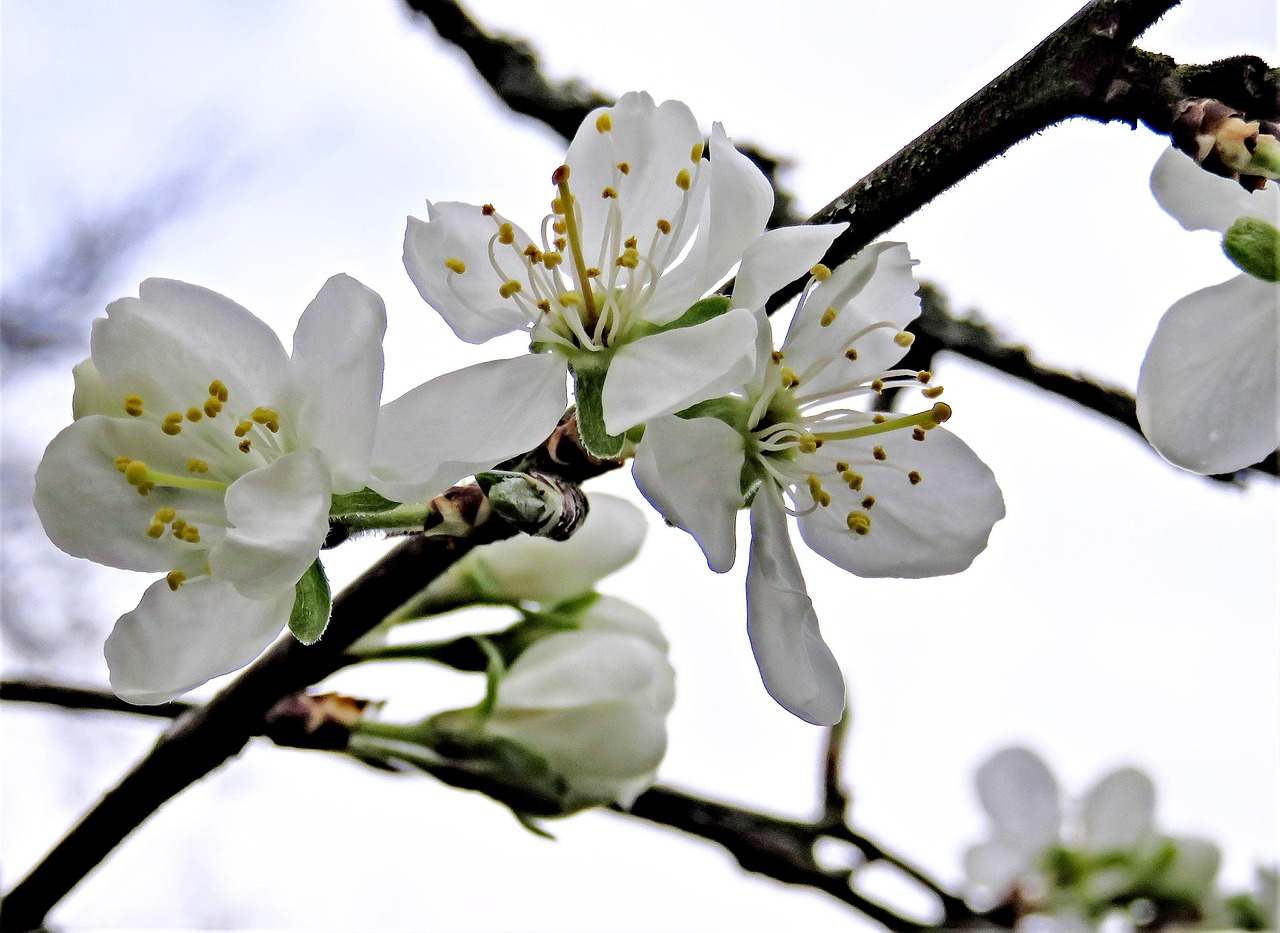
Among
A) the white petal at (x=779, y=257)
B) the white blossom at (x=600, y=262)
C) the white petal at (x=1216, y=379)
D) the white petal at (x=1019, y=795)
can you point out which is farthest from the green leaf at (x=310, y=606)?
the white petal at (x=1019, y=795)

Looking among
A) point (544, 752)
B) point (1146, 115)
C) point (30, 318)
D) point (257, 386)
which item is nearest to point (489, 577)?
point (544, 752)

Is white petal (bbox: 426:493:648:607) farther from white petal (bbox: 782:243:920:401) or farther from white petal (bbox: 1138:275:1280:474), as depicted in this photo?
white petal (bbox: 1138:275:1280:474)

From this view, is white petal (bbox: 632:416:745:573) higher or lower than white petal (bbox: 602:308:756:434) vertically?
lower

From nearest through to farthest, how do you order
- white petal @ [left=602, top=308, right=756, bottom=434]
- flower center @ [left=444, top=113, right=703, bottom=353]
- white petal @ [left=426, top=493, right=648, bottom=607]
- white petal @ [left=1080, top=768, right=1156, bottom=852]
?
white petal @ [left=602, top=308, right=756, bottom=434]
flower center @ [left=444, top=113, right=703, bottom=353]
white petal @ [left=426, top=493, right=648, bottom=607]
white petal @ [left=1080, top=768, right=1156, bottom=852]

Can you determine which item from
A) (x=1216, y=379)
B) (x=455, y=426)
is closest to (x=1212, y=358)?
(x=1216, y=379)

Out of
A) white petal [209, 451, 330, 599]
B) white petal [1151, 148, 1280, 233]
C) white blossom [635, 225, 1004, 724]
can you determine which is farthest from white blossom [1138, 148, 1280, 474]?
white petal [209, 451, 330, 599]
